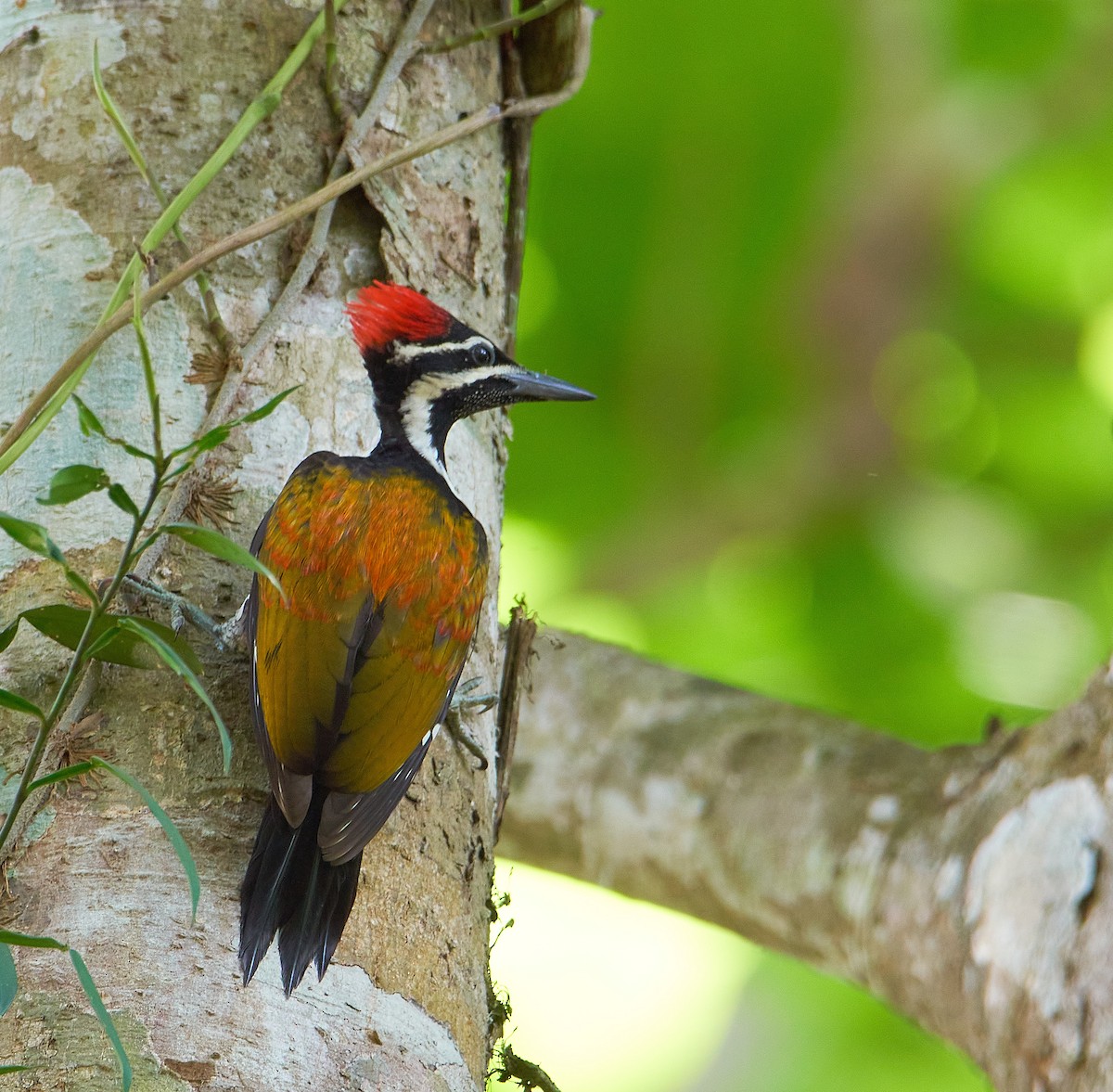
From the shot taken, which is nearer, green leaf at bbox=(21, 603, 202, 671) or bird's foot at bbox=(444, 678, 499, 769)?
green leaf at bbox=(21, 603, 202, 671)

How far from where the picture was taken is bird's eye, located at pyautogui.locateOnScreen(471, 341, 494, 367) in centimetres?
270

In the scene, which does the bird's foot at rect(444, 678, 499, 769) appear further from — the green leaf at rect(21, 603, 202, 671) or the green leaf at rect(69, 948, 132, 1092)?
the green leaf at rect(69, 948, 132, 1092)

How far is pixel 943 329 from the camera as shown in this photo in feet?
18.5

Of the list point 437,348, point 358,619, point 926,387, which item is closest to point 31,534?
point 358,619

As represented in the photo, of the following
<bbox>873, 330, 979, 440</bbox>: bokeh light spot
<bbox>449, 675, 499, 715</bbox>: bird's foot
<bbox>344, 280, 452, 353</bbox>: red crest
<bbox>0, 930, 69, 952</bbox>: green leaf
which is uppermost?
<bbox>873, 330, 979, 440</bbox>: bokeh light spot

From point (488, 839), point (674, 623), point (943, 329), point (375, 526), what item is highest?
point (943, 329)

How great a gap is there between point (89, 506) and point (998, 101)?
4.29m

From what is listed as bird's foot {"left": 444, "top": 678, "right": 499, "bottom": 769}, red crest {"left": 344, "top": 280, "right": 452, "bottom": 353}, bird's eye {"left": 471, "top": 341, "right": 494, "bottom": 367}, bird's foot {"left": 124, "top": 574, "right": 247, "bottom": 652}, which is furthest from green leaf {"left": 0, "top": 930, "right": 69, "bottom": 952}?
bird's eye {"left": 471, "top": 341, "right": 494, "bottom": 367}

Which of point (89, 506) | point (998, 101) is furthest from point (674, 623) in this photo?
point (89, 506)

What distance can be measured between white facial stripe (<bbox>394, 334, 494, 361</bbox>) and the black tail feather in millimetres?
837

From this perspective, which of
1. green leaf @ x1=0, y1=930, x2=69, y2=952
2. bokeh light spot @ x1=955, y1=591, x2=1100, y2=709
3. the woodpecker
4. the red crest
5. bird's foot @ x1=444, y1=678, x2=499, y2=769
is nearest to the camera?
green leaf @ x1=0, y1=930, x2=69, y2=952

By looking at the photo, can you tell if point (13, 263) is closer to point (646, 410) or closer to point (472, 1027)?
point (472, 1027)

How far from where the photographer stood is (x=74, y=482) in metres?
1.61

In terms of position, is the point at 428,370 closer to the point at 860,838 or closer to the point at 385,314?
the point at 385,314
